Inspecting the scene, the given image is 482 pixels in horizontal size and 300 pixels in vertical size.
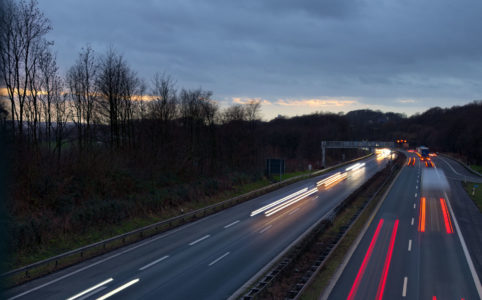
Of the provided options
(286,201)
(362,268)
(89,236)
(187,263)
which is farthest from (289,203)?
(89,236)

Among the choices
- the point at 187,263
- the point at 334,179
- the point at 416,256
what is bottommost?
the point at 334,179

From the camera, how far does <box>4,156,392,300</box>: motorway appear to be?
41.9 feet

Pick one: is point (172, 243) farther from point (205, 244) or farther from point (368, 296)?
point (368, 296)

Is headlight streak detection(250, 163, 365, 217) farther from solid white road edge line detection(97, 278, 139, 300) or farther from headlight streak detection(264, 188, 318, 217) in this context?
solid white road edge line detection(97, 278, 139, 300)

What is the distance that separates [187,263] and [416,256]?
1116 cm

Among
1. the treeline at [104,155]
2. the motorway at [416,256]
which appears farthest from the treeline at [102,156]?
the motorway at [416,256]

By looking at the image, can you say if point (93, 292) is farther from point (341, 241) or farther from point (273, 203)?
point (273, 203)

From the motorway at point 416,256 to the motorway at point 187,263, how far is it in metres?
4.05

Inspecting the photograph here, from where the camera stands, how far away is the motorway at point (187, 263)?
12766 mm

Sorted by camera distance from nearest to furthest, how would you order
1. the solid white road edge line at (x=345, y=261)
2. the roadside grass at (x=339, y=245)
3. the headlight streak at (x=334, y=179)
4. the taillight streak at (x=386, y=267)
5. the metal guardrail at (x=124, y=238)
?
1. the solid white road edge line at (x=345, y=261)
2. the taillight streak at (x=386, y=267)
3. the roadside grass at (x=339, y=245)
4. the metal guardrail at (x=124, y=238)
5. the headlight streak at (x=334, y=179)

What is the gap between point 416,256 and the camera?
695 inches

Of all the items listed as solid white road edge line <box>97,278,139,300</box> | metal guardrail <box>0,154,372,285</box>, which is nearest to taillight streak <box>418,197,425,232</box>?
metal guardrail <box>0,154,372,285</box>

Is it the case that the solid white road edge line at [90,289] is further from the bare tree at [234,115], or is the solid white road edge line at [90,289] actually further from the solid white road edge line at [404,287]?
the bare tree at [234,115]

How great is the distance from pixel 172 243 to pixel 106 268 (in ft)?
15.0
